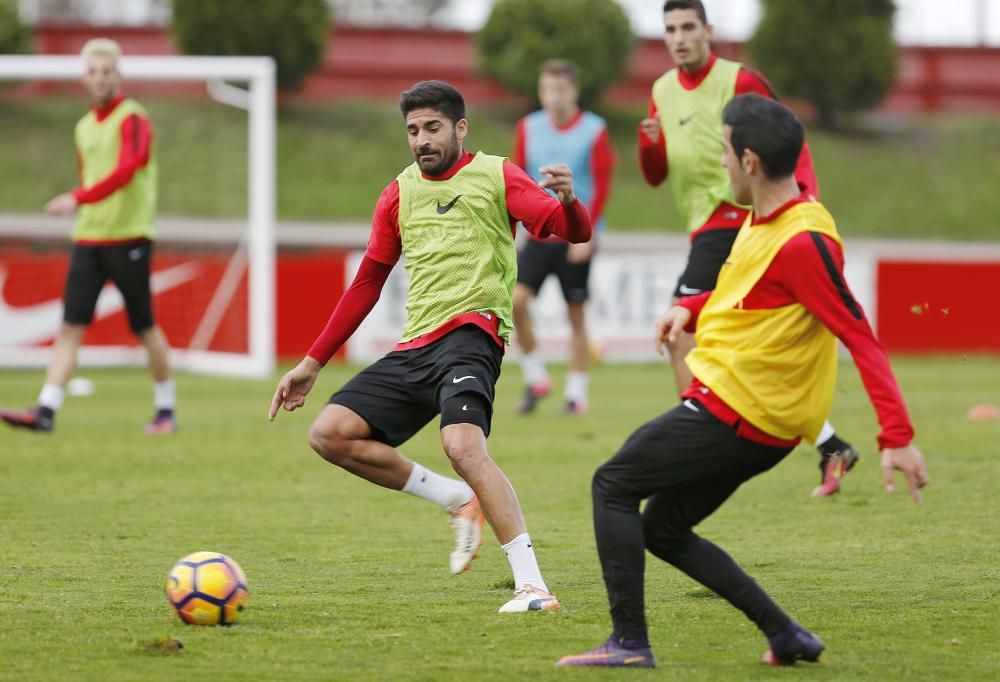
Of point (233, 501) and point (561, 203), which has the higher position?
point (561, 203)

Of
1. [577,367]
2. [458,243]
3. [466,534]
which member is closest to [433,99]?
[458,243]

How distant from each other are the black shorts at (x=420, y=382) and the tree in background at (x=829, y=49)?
2558 centimetres

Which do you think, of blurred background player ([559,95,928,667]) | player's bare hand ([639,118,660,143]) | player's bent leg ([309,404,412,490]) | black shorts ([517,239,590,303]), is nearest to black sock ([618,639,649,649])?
blurred background player ([559,95,928,667])

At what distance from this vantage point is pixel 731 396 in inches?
180

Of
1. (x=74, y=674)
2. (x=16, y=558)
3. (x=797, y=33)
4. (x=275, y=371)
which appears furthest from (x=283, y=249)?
(x=74, y=674)

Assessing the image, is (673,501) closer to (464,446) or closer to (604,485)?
(604,485)

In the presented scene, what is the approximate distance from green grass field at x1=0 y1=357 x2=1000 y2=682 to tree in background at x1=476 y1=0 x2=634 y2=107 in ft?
61.4

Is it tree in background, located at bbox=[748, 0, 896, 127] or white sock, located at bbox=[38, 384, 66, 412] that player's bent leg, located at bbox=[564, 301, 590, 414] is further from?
tree in background, located at bbox=[748, 0, 896, 127]

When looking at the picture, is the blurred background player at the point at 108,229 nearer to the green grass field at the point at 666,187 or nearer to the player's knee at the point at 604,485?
the player's knee at the point at 604,485

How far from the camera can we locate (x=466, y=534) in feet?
19.9

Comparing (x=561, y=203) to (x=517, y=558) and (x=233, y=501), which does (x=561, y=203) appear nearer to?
(x=517, y=558)

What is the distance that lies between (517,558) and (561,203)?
1.24m

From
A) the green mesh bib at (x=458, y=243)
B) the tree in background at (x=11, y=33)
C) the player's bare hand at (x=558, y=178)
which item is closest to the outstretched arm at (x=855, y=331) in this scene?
the player's bare hand at (x=558, y=178)

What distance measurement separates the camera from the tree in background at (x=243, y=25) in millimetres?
27750
